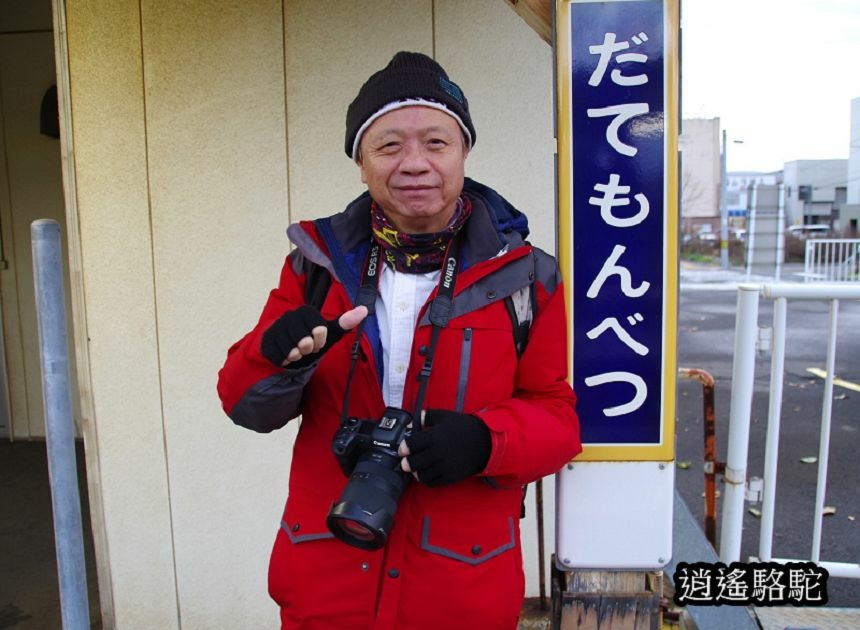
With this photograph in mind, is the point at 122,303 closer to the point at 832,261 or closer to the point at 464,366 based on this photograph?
the point at 464,366

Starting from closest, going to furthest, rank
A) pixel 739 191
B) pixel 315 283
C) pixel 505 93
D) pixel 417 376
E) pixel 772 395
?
1. pixel 417 376
2. pixel 315 283
3. pixel 505 93
4. pixel 772 395
5. pixel 739 191

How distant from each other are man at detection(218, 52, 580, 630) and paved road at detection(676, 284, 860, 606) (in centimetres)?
293

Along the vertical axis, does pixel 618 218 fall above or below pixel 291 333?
above

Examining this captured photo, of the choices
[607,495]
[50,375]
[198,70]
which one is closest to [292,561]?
[50,375]

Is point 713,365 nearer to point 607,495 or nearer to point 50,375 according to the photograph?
point 607,495

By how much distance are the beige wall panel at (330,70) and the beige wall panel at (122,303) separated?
64 cm

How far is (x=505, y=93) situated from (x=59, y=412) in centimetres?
217

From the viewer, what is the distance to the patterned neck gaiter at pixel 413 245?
1634 mm

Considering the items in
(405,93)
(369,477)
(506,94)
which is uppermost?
(506,94)

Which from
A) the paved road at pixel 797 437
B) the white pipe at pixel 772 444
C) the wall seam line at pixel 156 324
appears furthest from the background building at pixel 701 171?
the wall seam line at pixel 156 324

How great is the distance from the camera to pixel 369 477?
1.41m

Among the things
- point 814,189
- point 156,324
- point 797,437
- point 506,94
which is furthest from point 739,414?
point 814,189

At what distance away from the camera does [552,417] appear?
1.57 meters

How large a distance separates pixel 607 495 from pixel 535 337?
1.62ft
